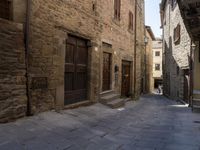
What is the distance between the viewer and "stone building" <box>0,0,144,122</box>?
21.3 ft

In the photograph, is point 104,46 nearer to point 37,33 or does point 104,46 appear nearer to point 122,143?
point 37,33

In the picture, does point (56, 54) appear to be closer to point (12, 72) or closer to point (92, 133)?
point (12, 72)

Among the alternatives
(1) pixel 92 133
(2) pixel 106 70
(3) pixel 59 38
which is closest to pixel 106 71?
(2) pixel 106 70

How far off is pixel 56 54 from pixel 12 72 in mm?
2083

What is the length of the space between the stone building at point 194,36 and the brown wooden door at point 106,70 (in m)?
3.66

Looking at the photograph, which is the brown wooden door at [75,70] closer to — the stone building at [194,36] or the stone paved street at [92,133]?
the stone paved street at [92,133]

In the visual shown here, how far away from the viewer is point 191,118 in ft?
31.9

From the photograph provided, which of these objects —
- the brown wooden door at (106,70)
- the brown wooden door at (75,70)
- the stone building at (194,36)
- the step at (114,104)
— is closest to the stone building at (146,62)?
the brown wooden door at (106,70)

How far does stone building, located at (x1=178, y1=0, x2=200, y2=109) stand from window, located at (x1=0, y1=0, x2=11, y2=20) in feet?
14.1

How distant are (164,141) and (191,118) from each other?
386 centimetres

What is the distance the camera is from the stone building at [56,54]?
6500mm

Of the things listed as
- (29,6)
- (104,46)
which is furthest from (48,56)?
(104,46)

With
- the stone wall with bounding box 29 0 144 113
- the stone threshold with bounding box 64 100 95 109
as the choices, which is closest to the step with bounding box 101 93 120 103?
the stone wall with bounding box 29 0 144 113

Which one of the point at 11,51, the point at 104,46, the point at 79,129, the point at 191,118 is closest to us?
the point at 11,51
